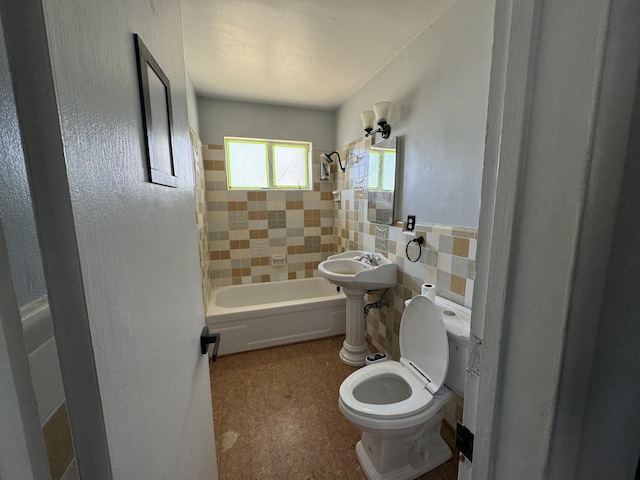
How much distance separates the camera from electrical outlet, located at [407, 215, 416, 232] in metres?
1.81

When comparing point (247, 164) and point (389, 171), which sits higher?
point (247, 164)

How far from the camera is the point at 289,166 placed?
3164 millimetres

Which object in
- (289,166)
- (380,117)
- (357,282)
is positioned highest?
(380,117)

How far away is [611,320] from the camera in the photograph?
0.32 meters

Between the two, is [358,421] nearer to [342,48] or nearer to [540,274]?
[540,274]

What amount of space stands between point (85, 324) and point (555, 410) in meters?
0.60

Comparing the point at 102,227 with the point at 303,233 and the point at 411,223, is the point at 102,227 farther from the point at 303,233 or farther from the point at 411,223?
the point at 303,233

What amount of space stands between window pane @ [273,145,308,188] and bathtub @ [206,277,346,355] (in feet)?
4.61

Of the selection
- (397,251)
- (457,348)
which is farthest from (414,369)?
(397,251)

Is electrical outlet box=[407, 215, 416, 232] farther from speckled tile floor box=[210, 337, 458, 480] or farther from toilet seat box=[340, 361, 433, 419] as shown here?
speckled tile floor box=[210, 337, 458, 480]

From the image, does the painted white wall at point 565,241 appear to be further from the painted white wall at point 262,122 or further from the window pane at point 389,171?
the painted white wall at point 262,122

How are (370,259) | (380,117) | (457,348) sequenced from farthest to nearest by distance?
(370,259), (380,117), (457,348)

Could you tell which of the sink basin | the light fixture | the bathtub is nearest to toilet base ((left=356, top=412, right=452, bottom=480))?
the sink basin

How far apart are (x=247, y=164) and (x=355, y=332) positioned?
86.2 inches
